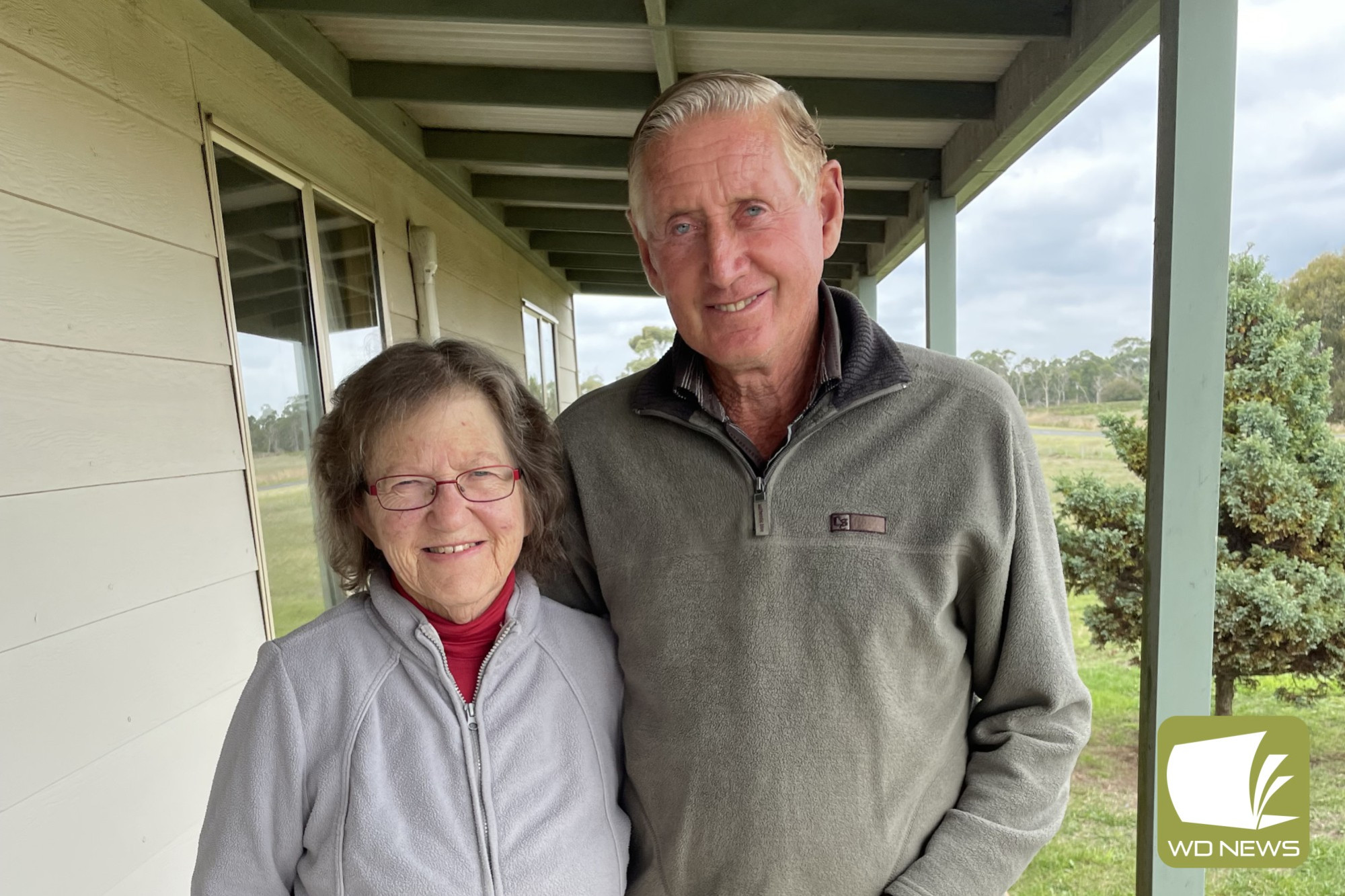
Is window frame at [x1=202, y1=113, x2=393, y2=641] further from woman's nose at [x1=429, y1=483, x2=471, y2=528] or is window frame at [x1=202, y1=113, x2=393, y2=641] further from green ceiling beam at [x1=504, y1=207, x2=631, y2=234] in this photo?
green ceiling beam at [x1=504, y1=207, x2=631, y2=234]

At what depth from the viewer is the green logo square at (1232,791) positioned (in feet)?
6.26

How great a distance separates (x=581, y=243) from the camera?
223 inches

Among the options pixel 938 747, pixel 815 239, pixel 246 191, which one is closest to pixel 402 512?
pixel 815 239

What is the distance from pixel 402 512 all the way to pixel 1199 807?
7.63ft

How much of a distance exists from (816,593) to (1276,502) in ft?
24.7

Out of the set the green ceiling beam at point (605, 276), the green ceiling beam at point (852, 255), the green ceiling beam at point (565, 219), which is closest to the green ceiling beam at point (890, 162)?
the green ceiling beam at point (565, 219)

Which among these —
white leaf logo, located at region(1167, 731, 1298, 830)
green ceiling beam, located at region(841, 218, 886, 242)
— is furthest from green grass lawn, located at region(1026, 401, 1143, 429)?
white leaf logo, located at region(1167, 731, 1298, 830)

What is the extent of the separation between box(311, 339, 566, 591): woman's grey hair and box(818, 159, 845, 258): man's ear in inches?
20.2

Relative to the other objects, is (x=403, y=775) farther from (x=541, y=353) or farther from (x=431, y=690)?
(x=541, y=353)

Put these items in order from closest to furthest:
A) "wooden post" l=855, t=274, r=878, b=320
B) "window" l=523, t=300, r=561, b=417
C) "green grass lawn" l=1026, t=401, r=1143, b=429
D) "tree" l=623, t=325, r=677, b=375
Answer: "window" l=523, t=300, r=561, b=417, "wooden post" l=855, t=274, r=878, b=320, "green grass lawn" l=1026, t=401, r=1143, b=429, "tree" l=623, t=325, r=677, b=375

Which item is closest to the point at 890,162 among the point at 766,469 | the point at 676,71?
the point at 676,71

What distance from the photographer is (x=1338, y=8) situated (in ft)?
32.5

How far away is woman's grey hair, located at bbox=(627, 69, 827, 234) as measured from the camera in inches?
41.3

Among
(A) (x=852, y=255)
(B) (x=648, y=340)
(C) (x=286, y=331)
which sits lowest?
(C) (x=286, y=331)
